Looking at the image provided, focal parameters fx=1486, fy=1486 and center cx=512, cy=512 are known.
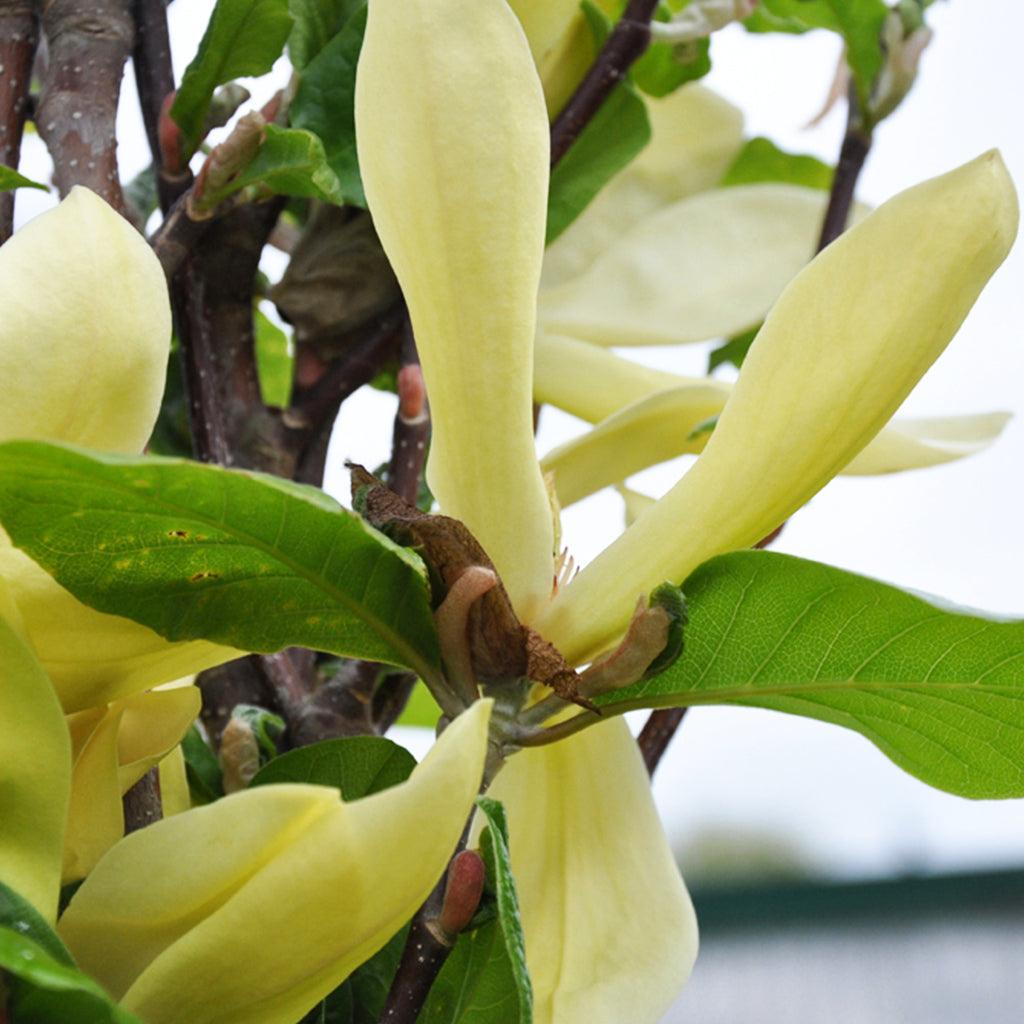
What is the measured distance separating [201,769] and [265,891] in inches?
6.8

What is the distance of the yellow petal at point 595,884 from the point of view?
353 mm

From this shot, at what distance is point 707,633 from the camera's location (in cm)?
33

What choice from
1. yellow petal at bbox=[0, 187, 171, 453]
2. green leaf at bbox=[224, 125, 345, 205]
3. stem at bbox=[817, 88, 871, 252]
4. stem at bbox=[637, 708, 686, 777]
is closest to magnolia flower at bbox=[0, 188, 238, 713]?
yellow petal at bbox=[0, 187, 171, 453]

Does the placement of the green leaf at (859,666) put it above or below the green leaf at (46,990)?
above

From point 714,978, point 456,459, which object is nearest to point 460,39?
point 456,459

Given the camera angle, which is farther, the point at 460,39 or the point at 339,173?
the point at 339,173

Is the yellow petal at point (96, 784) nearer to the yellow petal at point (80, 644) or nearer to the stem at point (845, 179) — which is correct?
the yellow petal at point (80, 644)

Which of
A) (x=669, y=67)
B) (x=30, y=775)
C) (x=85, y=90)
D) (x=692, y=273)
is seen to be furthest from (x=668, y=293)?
(x=30, y=775)

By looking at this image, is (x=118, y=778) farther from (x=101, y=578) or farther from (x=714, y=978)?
(x=714, y=978)

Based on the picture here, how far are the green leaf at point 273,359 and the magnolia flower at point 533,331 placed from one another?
1.17 feet

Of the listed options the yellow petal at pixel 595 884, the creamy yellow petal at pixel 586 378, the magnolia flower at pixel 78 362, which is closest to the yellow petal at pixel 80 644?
the magnolia flower at pixel 78 362

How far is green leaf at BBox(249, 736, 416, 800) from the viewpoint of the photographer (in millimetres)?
357

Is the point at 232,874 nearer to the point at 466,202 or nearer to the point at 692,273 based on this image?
the point at 466,202

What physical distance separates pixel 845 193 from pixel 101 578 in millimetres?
370
